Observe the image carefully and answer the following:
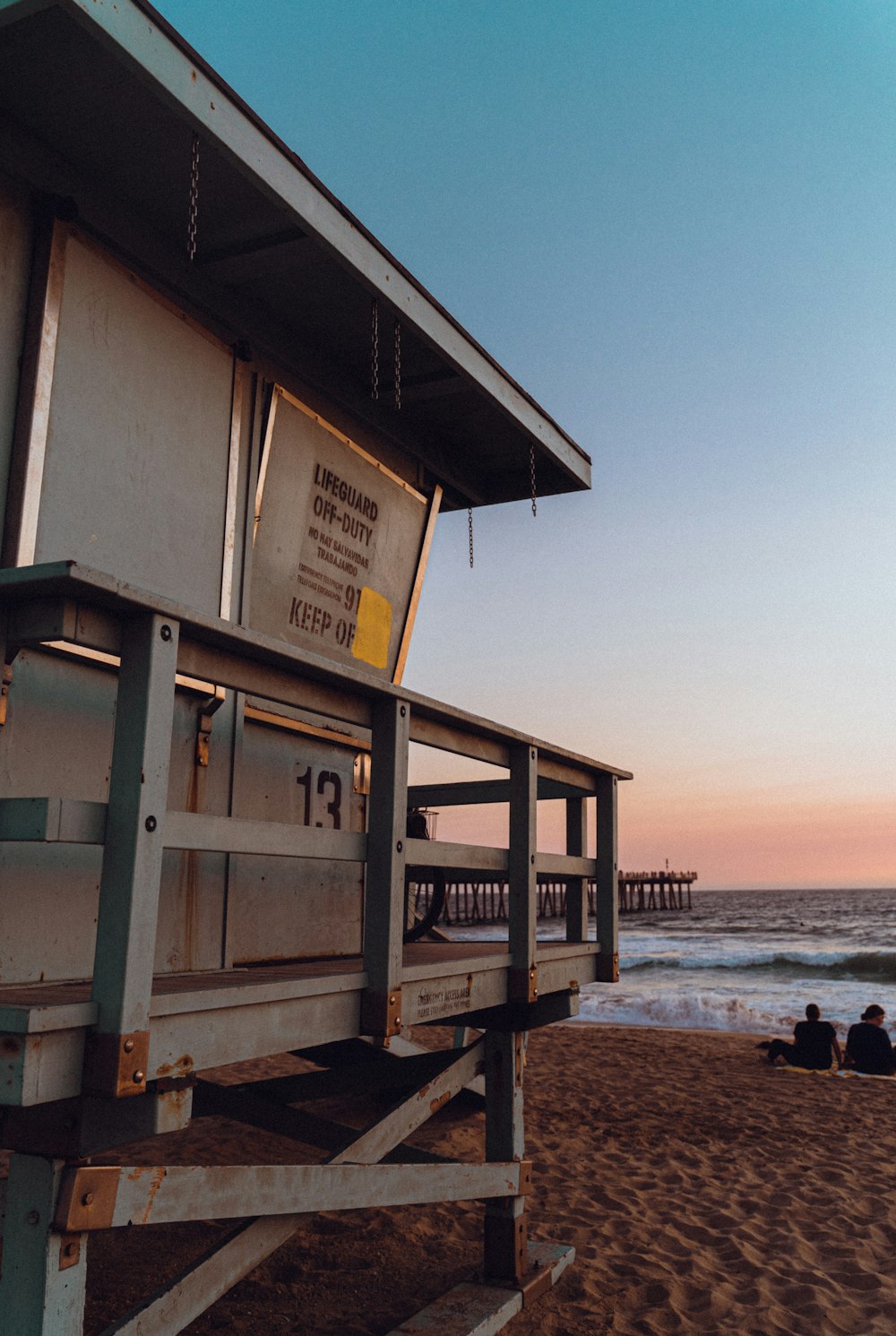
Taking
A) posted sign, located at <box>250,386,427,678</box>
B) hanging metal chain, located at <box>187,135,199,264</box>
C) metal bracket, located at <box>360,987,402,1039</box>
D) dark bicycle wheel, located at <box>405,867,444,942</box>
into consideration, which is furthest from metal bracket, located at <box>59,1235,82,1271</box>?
dark bicycle wheel, located at <box>405,867,444,942</box>

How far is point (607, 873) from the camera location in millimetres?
4762

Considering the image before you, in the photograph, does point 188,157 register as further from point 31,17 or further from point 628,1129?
point 628,1129

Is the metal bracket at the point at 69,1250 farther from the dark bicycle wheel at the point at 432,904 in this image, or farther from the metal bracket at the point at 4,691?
the dark bicycle wheel at the point at 432,904

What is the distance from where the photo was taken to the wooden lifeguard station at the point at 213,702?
2.19 m

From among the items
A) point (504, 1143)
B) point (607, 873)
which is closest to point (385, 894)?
point (607, 873)

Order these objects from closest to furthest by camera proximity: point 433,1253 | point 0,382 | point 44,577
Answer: point 44,577
point 0,382
point 433,1253

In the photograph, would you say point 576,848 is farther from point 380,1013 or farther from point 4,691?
point 4,691

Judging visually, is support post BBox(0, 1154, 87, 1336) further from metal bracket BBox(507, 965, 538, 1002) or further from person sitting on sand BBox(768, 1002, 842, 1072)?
person sitting on sand BBox(768, 1002, 842, 1072)

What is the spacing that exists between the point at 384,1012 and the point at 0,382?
2.41 meters

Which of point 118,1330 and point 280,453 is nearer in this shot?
point 118,1330

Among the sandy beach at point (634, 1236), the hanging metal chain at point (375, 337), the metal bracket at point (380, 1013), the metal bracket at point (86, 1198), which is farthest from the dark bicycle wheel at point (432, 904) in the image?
the metal bracket at point (86, 1198)

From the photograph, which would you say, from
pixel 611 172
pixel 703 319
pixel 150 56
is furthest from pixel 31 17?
pixel 703 319

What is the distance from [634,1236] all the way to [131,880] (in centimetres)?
512

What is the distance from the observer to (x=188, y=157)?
361 centimetres
